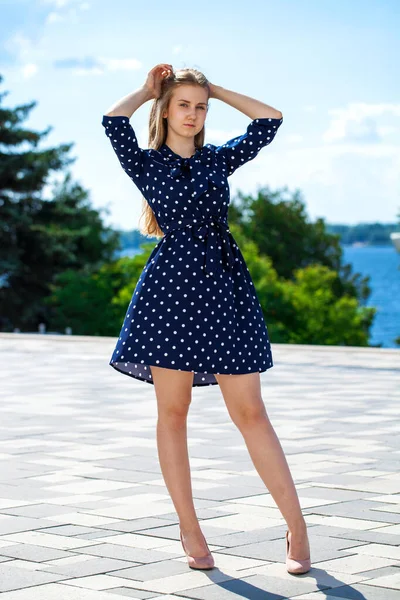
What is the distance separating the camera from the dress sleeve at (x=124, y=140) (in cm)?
392

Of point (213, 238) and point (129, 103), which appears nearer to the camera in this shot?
point (213, 238)

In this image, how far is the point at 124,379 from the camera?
10.8 metres

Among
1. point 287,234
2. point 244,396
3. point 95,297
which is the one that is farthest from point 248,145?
point 287,234

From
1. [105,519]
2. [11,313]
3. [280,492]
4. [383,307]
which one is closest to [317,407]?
[105,519]

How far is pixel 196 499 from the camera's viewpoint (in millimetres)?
5027

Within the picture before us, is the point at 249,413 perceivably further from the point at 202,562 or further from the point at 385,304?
the point at 385,304

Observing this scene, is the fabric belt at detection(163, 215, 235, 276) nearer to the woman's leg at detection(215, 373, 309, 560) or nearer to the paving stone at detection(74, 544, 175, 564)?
the woman's leg at detection(215, 373, 309, 560)

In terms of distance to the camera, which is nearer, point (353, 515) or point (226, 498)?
point (353, 515)

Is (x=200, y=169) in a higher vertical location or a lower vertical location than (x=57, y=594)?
higher

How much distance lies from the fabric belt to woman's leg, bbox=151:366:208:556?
370 millimetres

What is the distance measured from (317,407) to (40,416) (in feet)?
6.66

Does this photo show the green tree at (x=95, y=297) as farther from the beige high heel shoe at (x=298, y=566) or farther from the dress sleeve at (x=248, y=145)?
the beige high heel shoe at (x=298, y=566)

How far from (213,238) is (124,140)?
455 millimetres

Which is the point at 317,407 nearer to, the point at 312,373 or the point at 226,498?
the point at 312,373
